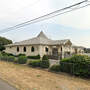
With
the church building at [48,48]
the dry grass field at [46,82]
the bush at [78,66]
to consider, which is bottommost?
the dry grass field at [46,82]

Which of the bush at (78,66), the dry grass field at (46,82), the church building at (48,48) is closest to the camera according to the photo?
the dry grass field at (46,82)

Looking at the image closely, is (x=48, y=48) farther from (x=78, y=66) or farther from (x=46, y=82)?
(x=46, y=82)

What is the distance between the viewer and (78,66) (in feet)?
31.5

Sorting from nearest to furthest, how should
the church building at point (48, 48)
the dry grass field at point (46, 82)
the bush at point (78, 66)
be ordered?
the dry grass field at point (46, 82), the bush at point (78, 66), the church building at point (48, 48)

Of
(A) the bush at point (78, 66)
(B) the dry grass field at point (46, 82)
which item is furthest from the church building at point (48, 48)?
(B) the dry grass field at point (46, 82)

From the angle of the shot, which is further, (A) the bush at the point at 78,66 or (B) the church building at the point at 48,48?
(B) the church building at the point at 48,48

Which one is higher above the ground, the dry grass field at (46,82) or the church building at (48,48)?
the church building at (48,48)

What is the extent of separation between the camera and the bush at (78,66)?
29.6 ft

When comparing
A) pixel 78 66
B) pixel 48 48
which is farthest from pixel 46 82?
pixel 48 48

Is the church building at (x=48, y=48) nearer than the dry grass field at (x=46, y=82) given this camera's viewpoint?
No

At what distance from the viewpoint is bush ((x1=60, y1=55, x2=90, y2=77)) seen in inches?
355

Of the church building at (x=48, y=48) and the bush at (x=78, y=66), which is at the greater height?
the church building at (x=48, y=48)

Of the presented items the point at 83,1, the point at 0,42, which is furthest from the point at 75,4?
the point at 0,42

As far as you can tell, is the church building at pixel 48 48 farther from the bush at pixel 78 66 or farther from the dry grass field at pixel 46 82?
the dry grass field at pixel 46 82
